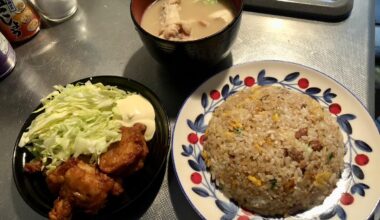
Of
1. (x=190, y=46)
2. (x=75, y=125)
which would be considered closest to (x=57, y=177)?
(x=75, y=125)

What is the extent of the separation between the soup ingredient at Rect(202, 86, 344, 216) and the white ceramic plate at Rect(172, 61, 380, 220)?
0.10 feet

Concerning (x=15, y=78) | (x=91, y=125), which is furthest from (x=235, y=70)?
(x=15, y=78)

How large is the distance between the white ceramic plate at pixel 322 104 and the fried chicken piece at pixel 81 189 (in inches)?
8.1

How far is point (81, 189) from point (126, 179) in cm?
14

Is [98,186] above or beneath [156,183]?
above

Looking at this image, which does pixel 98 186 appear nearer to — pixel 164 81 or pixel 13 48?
pixel 164 81

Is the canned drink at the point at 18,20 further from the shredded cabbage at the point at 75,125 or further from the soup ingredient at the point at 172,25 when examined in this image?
the soup ingredient at the point at 172,25

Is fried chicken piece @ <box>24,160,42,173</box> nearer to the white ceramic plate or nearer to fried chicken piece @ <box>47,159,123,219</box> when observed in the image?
fried chicken piece @ <box>47,159,123,219</box>

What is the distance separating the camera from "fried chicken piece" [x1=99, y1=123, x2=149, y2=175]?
3.51ft

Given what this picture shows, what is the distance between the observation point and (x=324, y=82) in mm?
1250

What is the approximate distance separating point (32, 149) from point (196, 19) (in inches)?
27.3

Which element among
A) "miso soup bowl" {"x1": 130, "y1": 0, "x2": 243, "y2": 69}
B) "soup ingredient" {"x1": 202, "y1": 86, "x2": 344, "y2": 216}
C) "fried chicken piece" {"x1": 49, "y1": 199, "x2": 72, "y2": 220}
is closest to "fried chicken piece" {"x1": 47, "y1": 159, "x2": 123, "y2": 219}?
"fried chicken piece" {"x1": 49, "y1": 199, "x2": 72, "y2": 220}

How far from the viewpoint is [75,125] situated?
1.21 meters

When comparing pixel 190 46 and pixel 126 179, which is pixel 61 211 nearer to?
pixel 126 179
